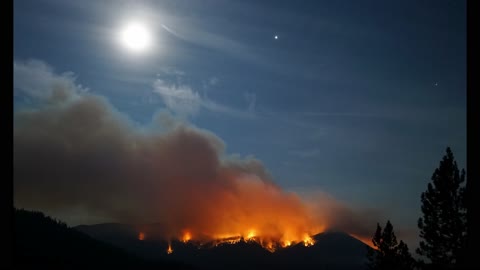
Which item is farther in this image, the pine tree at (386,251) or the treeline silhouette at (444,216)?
the pine tree at (386,251)

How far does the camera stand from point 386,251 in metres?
56.4

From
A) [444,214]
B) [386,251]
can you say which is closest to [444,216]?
[444,214]

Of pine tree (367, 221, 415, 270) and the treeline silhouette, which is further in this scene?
pine tree (367, 221, 415, 270)

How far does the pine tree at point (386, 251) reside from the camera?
53.3 metres

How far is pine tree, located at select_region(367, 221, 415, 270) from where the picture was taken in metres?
53.3

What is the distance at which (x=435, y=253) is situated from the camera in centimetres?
4022

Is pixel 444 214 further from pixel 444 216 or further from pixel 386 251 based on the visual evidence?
pixel 386 251

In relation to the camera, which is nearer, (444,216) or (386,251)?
(444,216)
